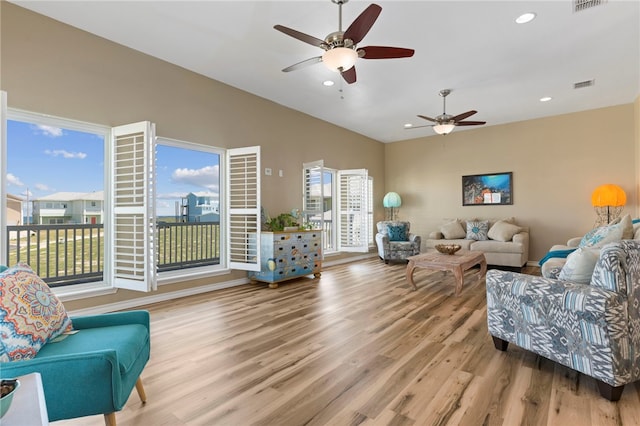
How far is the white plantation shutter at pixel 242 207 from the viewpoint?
189 inches

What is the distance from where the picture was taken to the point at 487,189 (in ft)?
23.4

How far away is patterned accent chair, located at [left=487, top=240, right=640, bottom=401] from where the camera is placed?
1.81 meters

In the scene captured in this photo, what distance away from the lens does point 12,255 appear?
10.8ft

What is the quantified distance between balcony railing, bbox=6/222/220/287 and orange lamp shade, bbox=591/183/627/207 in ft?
21.4

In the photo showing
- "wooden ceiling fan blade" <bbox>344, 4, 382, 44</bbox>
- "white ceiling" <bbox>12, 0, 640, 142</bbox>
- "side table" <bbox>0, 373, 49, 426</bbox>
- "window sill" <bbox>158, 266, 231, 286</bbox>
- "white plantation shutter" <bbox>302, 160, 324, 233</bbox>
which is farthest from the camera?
"white plantation shutter" <bbox>302, 160, 324, 233</bbox>

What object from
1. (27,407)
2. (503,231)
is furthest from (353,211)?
(27,407)

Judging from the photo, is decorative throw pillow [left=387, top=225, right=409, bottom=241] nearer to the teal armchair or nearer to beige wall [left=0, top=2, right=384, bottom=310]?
beige wall [left=0, top=2, right=384, bottom=310]

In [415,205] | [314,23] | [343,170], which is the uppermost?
[314,23]

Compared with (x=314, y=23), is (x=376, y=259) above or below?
below

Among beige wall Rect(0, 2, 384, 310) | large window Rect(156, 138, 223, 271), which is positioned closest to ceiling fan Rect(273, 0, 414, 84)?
beige wall Rect(0, 2, 384, 310)

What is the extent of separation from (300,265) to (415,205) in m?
4.24

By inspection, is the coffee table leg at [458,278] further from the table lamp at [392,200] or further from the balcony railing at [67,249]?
the table lamp at [392,200]

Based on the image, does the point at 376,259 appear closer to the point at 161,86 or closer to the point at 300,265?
the point at 300,265

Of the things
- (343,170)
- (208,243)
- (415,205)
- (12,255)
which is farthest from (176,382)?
(415,205)
